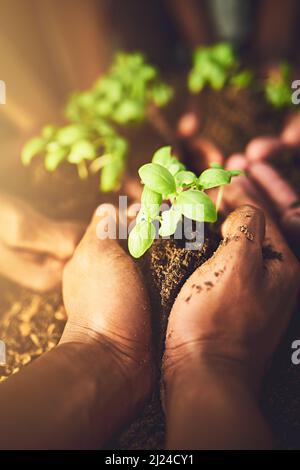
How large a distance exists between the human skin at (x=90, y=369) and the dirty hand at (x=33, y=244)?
17 centimetres

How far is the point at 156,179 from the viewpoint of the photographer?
100 cm

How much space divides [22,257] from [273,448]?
1.13 metres

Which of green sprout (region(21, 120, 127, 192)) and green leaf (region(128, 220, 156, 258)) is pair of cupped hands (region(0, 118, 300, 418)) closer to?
green leaf (region(128, 220, 156, 258))

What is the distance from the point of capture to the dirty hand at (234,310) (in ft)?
3.17

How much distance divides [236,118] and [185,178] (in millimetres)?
1141

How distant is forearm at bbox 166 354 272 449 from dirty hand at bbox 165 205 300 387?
59mm

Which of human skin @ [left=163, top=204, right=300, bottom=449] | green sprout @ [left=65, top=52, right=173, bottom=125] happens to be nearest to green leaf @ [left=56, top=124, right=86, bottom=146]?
green sprout @ [left=65, top=52, right=173, bottom=125]

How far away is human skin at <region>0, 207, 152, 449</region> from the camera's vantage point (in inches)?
34.4

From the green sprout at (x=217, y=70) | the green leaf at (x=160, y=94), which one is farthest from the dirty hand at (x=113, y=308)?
the green sprout at (x=217, y=70)

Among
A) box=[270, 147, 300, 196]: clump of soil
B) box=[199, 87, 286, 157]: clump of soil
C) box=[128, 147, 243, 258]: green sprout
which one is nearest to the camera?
box=[128, 147, 243, 258]: green sprout

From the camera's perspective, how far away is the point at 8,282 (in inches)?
64.3

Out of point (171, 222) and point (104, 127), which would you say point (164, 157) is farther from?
point (104, 127)
